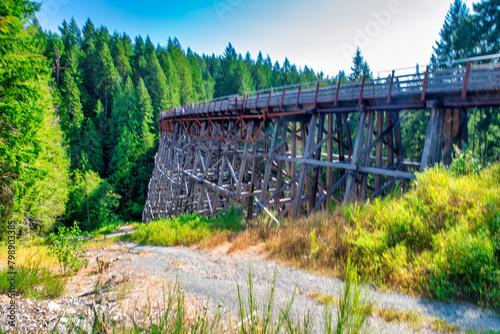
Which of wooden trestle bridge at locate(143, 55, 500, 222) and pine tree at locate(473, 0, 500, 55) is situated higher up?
pine tree at locate(473, 0, 500, 55)

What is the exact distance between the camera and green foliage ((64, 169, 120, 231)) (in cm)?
2644

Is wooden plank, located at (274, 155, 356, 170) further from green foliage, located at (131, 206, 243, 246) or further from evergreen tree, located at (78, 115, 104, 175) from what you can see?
evergreen tree, located at (78, 115, 104, 175)

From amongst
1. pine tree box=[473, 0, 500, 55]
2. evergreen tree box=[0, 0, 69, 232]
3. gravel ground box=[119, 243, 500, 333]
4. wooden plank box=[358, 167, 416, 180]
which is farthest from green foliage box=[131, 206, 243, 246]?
pine tree box=[473, 0, 500, 55]

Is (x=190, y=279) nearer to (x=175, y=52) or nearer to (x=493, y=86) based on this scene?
(x=493, y=86)

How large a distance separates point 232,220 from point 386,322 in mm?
6558

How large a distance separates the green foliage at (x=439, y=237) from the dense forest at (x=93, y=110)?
9477 millimetres

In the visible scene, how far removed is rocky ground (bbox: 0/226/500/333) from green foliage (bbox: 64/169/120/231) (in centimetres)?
2287

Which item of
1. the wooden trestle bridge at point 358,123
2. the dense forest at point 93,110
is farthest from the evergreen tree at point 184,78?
the wooden trestle bridge at point 358,123

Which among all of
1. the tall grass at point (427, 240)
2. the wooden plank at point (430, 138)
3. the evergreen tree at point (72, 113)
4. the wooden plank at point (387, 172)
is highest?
the evergreen tree at point (72, 113)

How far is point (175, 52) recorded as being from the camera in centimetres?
5931

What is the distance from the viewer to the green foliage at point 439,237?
3338 mm

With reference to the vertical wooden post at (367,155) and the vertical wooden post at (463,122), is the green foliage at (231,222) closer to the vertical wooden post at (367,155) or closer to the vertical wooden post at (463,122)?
the vertical wooden post at (367,155)

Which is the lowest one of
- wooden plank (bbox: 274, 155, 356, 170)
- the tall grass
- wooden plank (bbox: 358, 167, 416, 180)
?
the tall grass

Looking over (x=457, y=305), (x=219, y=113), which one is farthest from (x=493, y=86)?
(x=219, y=113)
